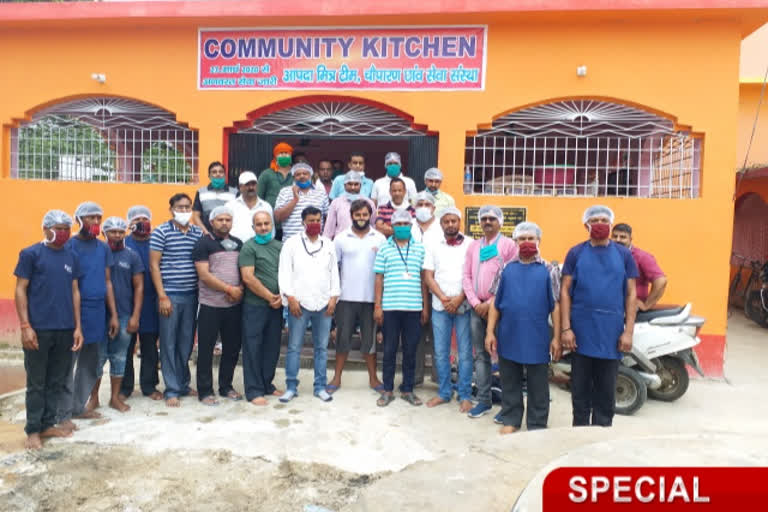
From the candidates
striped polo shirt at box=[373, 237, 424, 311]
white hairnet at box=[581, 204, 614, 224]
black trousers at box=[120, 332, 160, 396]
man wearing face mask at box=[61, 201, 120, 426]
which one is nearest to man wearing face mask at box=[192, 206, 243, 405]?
black trousers at box=[120, 332, 160, 396]

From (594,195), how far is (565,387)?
2.25m

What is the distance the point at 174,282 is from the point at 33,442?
59.9 inches

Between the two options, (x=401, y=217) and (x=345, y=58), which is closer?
(x=401, y=217)

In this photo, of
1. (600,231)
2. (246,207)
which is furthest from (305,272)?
(600,231)

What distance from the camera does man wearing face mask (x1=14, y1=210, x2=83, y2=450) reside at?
149 inches

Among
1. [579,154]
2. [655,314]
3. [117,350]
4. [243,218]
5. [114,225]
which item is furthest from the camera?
[579,154]

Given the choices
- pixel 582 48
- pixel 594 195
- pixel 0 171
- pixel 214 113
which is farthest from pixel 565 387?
pixel 0 171

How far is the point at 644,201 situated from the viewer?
6.30m

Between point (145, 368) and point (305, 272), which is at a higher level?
point (305, 272)

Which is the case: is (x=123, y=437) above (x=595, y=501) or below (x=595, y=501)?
below

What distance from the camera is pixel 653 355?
5.08 meters

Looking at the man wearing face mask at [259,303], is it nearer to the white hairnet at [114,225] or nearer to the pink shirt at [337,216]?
the pink shirt at [337,216]

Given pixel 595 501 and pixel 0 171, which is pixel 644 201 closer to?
pixel 595 501

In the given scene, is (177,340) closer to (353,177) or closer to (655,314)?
(353,177)
